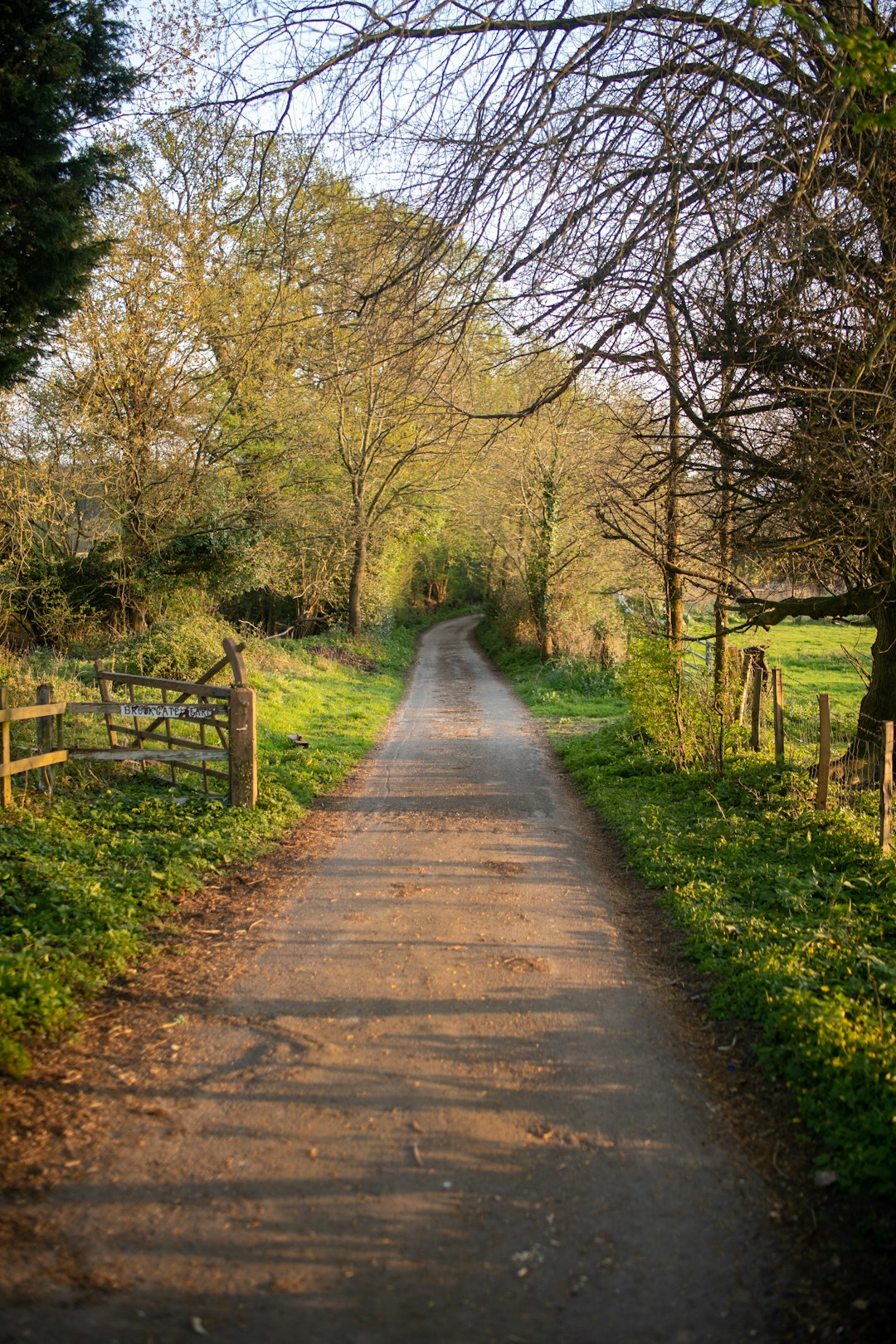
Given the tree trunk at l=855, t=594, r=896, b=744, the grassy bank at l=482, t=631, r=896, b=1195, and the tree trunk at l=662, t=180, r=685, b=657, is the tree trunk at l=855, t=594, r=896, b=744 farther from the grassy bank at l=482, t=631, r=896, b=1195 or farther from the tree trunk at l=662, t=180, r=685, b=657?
the tree trunk at l=662, t=180, r=685, b=657

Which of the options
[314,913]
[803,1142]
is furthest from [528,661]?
[803,1142]

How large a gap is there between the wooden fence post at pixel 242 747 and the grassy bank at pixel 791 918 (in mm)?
4286

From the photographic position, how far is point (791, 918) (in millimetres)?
6730

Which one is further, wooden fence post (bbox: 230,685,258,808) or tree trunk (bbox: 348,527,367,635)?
tree trunk (bbox: 348,527,367,635)

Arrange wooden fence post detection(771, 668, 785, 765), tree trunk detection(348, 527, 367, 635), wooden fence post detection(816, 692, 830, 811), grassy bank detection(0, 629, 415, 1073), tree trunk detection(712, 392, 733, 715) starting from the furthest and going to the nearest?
tree trunk detection(348, 527, 367, 635) → wooden fence post detection(771, 668, 785, 765) → wooden fence post detection(816, 692, 830, 811) → tree trunk detection(712, 392, 733, 715) → grassy bank detection(0, 629, 415, 1073)

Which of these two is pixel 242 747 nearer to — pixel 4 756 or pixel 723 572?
pixel 4 756

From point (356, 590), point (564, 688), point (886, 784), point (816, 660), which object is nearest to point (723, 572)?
point (886, 784)

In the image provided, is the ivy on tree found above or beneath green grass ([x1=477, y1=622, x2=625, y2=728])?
above

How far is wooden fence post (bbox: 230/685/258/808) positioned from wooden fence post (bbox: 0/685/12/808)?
225 centimetres

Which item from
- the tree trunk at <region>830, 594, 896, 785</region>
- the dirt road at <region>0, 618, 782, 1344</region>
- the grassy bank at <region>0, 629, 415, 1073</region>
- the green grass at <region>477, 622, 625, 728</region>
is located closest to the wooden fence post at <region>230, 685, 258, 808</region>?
the grassy bank at <region>0, 629, 415, 1073</region>

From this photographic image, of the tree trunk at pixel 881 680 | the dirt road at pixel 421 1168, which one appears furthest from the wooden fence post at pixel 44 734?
the tree trunk at pixel 881 680

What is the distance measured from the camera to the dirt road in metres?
3.17

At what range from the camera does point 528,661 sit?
98.6 feet

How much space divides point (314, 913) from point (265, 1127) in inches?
119
